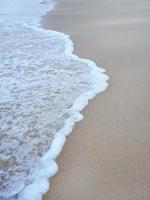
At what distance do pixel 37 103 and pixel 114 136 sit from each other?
116cm

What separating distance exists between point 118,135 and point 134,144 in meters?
0.20

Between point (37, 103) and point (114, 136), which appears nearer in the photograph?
point (114, 136)

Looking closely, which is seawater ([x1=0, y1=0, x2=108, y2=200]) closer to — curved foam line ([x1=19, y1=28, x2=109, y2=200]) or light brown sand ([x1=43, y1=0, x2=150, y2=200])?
curved foam line ([x1=19, y1=28, x2=109, y2=200])

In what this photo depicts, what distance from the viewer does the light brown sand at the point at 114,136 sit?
7.84 feet

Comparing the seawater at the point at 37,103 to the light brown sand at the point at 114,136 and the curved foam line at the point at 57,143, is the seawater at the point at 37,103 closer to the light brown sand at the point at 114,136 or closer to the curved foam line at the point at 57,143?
the curved foam line at the point at 57,143

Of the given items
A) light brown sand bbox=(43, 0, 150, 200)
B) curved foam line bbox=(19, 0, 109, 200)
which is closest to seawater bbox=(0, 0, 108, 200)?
curved foam line bbox=(19, 0, 109, 200)

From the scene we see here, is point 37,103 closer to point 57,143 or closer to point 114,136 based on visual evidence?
point 57,143

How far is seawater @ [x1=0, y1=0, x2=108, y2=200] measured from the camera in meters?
2.60

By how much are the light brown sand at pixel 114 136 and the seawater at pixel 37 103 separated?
0.40ft

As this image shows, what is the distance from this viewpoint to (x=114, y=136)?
118 inches

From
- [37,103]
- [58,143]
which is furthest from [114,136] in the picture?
[37,103]

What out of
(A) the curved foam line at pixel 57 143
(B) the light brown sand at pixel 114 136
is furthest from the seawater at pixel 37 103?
(B) the light brown sand at pixel 114 136

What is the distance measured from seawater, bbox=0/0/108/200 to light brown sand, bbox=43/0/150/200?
0.40 feet

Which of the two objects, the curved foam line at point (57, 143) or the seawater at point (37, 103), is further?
the seawater at point (37, 103)
